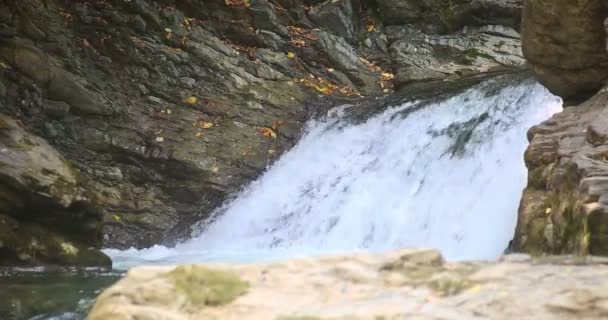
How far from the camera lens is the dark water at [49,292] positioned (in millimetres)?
5662

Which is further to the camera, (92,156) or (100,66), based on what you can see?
(100,66)

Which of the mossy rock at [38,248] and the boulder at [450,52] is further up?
the boulder at [450,52]

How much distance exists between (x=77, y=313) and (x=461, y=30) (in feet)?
41.0

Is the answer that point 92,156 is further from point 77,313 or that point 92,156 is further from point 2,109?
point 77,313

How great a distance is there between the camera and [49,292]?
6.33 meters

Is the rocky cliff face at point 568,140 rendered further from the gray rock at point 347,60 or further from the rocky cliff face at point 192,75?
the gray rock at point 347,60

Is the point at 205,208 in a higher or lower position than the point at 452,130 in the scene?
lower

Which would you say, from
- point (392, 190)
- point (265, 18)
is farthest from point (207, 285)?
point (265, 18)

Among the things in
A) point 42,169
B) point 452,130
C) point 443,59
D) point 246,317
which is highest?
point 443,59

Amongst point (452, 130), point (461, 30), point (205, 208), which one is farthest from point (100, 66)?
point (461, 30)

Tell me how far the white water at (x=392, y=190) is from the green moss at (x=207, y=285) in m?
4.70

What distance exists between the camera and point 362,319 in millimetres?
2275

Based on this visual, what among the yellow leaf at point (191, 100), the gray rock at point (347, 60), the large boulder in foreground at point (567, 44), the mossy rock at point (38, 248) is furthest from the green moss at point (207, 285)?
the gray rock at point (347, 60)

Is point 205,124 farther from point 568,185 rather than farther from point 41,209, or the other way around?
point 568,185
